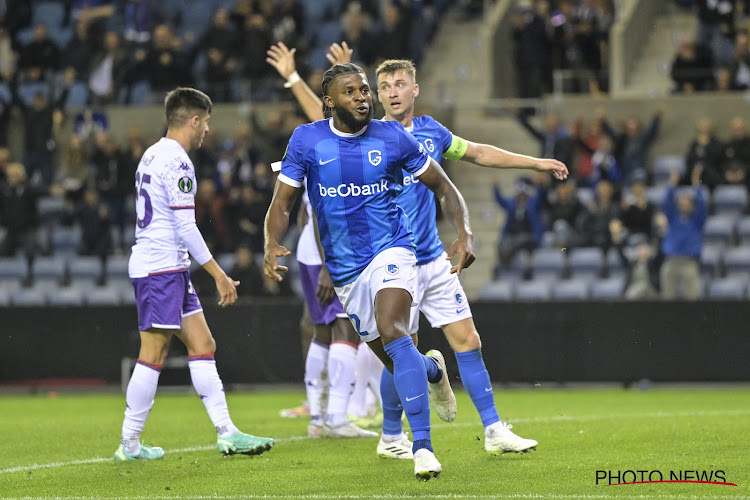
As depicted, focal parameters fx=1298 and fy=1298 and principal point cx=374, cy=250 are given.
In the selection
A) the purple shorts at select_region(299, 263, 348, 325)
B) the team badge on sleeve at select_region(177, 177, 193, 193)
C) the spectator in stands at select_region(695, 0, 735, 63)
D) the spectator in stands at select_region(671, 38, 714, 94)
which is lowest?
the purple shorts at select_region(299, 263, 348, 325)

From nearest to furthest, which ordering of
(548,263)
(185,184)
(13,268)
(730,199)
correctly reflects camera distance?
(185,184), (730,199), (548,263), (13,268)

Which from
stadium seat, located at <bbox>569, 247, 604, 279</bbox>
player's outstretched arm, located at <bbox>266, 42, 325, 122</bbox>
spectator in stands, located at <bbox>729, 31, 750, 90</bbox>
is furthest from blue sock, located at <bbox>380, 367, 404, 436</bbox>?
spectator in stands, located at <bbox>729, 31, 750, 90</bbox>

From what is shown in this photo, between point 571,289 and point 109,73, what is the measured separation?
9.83 metres

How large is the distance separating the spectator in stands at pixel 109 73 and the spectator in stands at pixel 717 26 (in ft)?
32.7

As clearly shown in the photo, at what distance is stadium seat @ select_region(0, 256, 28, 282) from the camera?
20.8 m

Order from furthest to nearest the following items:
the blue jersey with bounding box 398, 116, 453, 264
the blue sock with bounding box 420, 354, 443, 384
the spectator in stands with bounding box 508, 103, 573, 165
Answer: the spectator in stands with bounding box 508, 103, 573, 165 < the blue jersey with bounding box 398, 116, 453, 264 < the blue sock with bounding box 420, 354, 443, 384

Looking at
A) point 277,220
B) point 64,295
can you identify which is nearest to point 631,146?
point 64,295

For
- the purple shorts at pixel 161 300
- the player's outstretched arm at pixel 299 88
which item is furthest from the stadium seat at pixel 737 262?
the purple shorts at pixel 161 300

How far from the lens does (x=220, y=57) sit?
2259 centimetres

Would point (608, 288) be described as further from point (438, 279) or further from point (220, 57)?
point (438, 279)

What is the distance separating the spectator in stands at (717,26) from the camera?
20.5 meters

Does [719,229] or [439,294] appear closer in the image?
[439,294]

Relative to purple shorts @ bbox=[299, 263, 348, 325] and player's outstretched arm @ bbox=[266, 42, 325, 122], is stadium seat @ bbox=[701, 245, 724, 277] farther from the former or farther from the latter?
player's outstretched arm @ bbox=[266, 42, 325, 122]

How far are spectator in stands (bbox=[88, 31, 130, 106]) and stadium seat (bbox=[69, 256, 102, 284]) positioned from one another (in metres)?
3.89
